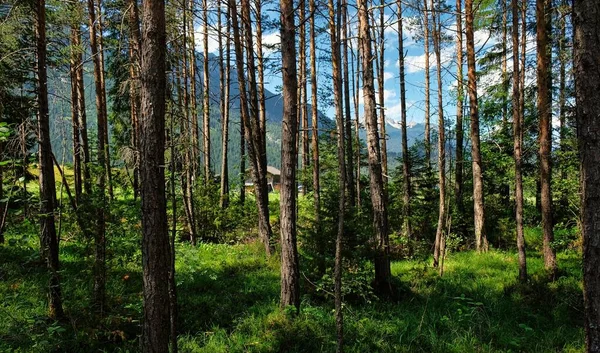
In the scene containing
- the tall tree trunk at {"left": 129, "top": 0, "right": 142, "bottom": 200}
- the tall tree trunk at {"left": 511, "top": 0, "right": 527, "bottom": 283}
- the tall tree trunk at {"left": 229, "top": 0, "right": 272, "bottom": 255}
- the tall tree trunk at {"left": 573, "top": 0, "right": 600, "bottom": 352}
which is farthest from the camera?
the tall tree trunk at {"left": 229, "top": 0, "right": 272, "bottom": 255}

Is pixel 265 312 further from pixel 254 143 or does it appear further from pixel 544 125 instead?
pixel 544 125

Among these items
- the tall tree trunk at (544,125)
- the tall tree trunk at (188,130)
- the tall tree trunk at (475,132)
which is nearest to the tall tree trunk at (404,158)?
the tall tree trunk at (475,132)

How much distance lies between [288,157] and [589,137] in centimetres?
407

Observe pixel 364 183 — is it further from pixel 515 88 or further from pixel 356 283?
pixel 356 283

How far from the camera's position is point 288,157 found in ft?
20.1

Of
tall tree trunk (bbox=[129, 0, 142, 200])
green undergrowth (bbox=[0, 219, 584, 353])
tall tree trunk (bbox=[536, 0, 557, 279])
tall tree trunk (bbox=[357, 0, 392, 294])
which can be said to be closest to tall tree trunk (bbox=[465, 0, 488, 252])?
tall tree trunk (bbox=[536, 0, 557, 279])

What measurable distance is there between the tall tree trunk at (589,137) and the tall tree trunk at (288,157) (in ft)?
12.6

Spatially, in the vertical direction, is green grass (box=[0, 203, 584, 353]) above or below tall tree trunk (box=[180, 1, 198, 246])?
below

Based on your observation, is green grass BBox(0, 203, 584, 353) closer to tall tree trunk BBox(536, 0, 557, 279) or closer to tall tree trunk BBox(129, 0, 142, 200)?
tall tree trunk BBox(536, 0, 557, 279)

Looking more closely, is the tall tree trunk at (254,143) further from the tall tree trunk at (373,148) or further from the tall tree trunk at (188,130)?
the tall tree trunk at (373,148)

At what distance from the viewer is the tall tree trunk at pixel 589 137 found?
3084 mm

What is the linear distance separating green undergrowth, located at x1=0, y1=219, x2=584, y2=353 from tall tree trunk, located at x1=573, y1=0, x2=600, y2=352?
8.41 feet

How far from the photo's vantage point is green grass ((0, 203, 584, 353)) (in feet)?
17.6

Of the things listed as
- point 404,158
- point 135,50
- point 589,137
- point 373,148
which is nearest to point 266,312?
point 373,148
